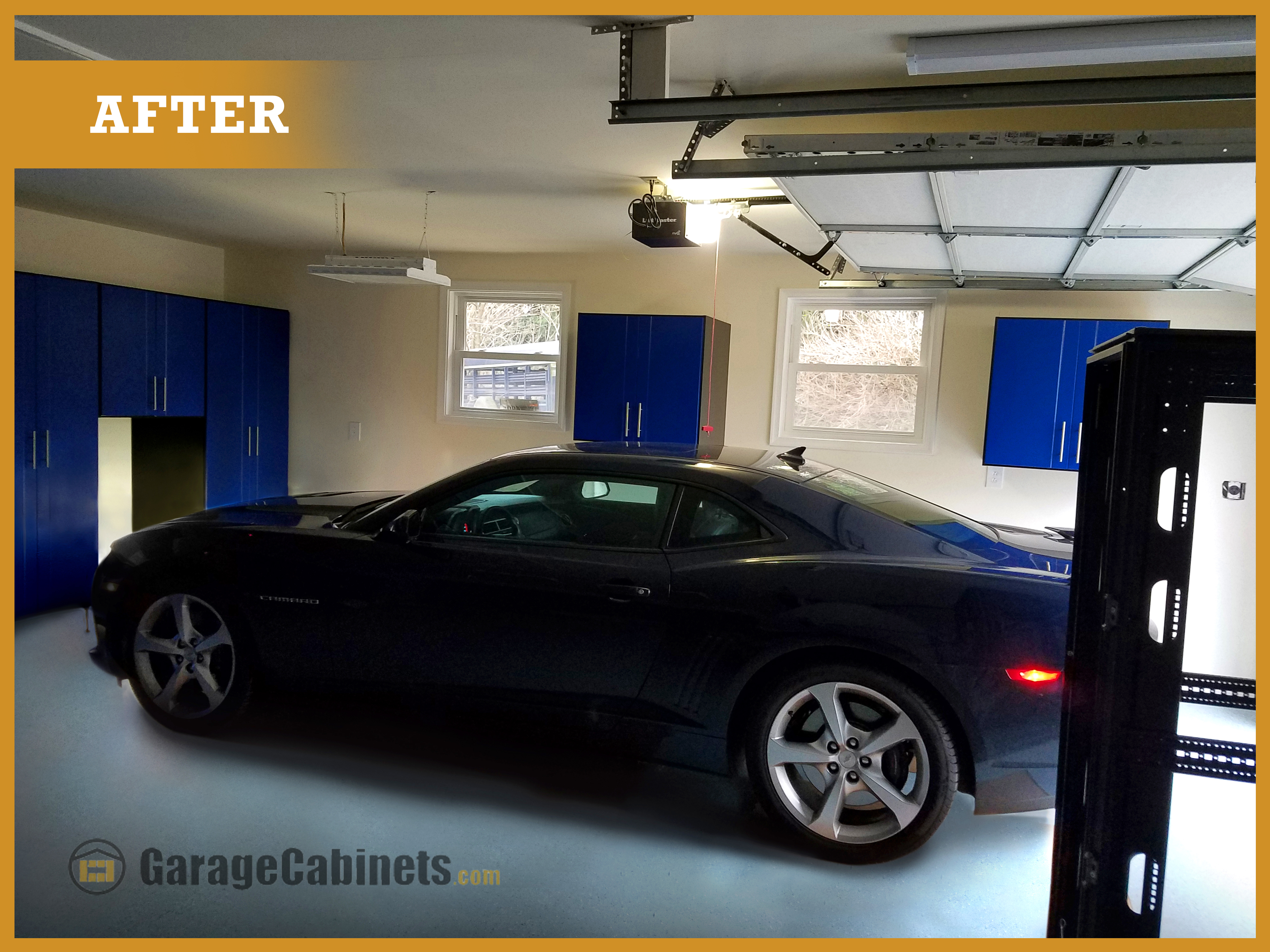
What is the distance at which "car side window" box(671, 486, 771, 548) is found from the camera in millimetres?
2848

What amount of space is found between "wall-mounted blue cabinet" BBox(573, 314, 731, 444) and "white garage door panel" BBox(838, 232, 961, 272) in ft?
3.93

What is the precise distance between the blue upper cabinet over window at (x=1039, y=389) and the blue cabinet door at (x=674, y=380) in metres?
1.80

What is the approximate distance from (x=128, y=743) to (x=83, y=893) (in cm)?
98

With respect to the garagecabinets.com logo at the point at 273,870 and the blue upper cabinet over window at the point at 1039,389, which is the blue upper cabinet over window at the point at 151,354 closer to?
the garagecabinets.com logo at the point at 273,870

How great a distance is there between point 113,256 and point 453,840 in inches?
212

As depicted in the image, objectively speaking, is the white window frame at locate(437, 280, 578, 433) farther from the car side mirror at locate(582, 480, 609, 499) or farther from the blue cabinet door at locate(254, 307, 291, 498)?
the car side mirror at locate(582, 480, 609, 499)

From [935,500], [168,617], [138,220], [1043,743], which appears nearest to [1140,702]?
[1043,743]

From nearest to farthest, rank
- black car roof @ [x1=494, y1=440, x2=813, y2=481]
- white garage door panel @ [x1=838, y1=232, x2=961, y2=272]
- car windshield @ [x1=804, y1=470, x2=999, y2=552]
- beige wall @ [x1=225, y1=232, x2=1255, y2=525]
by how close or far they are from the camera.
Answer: car windshield @ [x1=804, y1=470, x2=999, y2=552]
black car roof @ [x1=494, y1=440, x2=813, y2=481]
white garage door panel @ [x1=838, y1=232, x2=961, y2=272]
beige wall @ [x1=225, y1=232, x2=1255, y2=525]

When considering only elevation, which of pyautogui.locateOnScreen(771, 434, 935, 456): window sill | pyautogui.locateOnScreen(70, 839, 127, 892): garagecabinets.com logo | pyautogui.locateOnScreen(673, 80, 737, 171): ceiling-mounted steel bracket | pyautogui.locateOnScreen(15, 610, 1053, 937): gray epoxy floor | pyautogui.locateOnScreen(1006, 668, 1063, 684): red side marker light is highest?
pyautogui.locateOnScreen(673, 80, 737, 171): ceiling-mounted steel bracket

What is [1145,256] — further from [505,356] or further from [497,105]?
[505,356]

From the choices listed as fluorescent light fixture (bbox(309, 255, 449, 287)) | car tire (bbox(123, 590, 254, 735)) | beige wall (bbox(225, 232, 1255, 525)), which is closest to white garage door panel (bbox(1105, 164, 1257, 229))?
beige wall (bbox(225, 232, 1255, 525))

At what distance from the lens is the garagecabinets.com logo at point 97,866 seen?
7.90 feet

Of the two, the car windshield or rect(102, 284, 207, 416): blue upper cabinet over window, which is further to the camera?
rect(102, 284, 207, 416): blue upper cabinet over window

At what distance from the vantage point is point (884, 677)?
2.59 m
